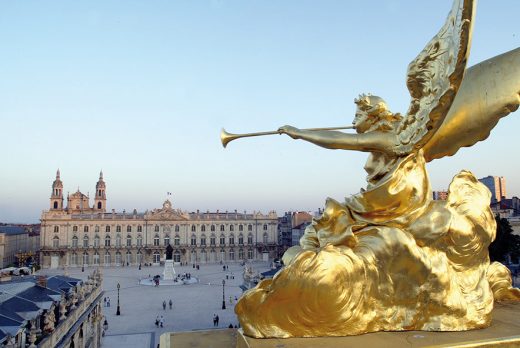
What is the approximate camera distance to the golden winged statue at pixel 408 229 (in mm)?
6176

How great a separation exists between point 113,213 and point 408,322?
65.2m

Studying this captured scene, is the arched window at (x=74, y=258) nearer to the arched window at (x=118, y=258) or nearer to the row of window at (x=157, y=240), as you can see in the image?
the row of window at (x=157, y=240)

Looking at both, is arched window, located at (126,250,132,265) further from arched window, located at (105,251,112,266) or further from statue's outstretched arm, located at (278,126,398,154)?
statue's outstretched arm, located at (278,126,398,154)

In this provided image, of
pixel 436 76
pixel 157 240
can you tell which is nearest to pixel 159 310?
pixel 436 76

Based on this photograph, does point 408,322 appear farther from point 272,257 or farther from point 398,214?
point 272,257

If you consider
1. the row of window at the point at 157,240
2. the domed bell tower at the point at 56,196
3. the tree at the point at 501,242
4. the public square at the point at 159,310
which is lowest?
the public square at the point at 159,310

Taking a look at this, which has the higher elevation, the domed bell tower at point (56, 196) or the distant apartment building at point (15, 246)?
the domed bell tower at point (56, 196)

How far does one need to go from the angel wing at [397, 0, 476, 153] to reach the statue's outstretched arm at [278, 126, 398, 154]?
0.64 ft

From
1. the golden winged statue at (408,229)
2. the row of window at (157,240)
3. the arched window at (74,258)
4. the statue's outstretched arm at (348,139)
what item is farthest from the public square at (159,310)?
the arched window at (74,258)

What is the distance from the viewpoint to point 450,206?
722 cm

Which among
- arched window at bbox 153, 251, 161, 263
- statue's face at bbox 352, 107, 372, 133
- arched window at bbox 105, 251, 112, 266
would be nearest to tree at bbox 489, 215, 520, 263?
statue's face at bbox 352, 107, 372, 133

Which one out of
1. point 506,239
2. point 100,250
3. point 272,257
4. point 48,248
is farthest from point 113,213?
point 506,239

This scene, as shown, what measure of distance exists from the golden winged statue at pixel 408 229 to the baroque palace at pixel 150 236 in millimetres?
61888

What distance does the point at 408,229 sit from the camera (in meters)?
6.85
